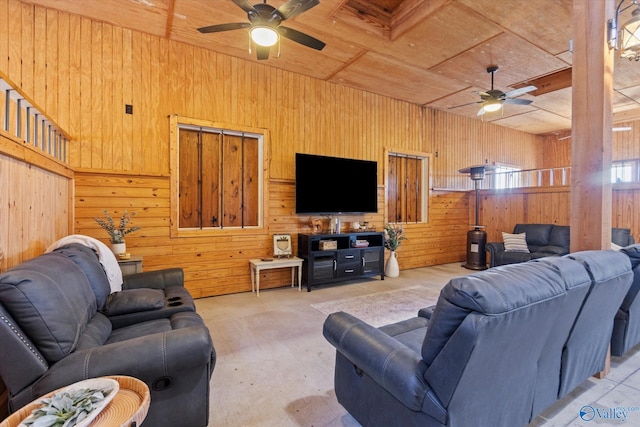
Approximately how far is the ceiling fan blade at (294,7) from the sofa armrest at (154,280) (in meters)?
2.53

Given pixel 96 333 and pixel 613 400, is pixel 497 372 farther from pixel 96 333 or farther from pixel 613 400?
pixel 96 333

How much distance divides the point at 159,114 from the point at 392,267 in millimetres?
4352

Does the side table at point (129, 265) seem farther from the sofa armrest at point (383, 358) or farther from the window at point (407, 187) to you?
the window at point (407, 187)

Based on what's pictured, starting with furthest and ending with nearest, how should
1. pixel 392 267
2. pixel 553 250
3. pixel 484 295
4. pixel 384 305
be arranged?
1. pixel 392 267
2. pixel 553 250
3. pixel 384 305
4. pixel 484 295

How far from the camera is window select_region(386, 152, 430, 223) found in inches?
246

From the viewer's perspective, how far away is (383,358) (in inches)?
53.5

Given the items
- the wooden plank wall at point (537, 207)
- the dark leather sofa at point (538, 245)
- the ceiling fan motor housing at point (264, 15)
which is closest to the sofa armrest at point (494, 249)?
the dark leather sofa at point (538, 245)

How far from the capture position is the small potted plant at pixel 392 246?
5.52 metres

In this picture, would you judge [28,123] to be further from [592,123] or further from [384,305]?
[592,123]

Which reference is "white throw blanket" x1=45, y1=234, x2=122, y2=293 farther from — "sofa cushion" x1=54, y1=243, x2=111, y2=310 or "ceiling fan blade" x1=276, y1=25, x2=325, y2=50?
"ceiling fan blade" x1=276, y1=25, x2=325, y2=50

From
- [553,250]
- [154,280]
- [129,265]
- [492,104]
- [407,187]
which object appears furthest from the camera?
[407,187]

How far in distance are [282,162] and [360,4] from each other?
2.28 meters

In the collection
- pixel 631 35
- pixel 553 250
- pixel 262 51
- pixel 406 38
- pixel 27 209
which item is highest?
pixel 406 38

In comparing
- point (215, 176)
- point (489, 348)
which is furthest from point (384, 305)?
point (215, 176)
